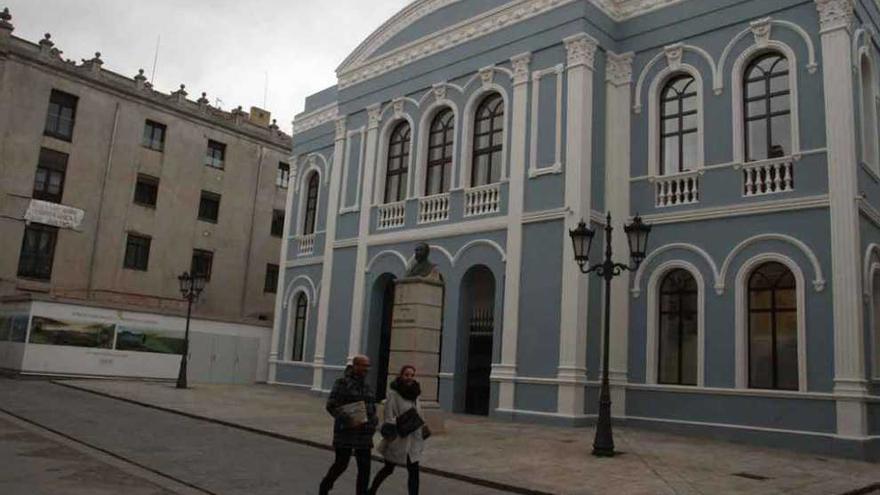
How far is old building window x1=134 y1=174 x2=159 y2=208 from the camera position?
1300 inches

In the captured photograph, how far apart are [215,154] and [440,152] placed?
17995 millimetres

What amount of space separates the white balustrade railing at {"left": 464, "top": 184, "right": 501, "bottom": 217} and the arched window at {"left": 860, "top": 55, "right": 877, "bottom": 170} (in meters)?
8.42

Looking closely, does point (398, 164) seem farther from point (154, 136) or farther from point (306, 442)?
point (154, 136)

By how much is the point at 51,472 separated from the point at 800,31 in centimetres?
1580

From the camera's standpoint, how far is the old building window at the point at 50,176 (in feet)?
97.3

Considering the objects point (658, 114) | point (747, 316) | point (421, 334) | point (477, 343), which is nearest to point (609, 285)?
point (421, 334)

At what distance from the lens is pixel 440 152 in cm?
2189

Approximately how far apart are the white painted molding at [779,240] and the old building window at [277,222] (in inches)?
1035

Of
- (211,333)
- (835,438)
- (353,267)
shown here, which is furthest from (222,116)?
(835,438)

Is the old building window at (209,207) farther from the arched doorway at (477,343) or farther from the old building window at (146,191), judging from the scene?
the arched doorway at (477,343)

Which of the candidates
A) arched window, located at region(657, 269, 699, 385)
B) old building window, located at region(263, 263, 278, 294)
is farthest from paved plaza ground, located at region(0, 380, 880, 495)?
old building window, located at region(263, 263, 278, 294)

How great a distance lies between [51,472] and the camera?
898 centimetres

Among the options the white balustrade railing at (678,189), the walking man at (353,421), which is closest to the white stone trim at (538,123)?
the white balustrade railing at (678,189)

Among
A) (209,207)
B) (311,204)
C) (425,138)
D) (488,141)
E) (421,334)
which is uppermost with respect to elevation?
(209,207)
